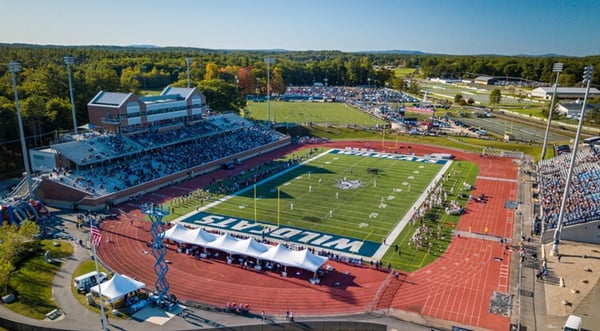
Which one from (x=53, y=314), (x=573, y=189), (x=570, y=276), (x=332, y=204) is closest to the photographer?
(x=53, y=314)

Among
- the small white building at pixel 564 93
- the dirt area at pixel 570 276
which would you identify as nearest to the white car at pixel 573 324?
the dirt area at pixel 570 276

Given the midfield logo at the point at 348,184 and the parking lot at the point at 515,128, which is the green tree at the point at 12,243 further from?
the parking lot at the point at 515,128

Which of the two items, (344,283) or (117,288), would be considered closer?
(117,288)

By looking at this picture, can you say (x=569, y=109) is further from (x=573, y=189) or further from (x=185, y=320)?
(x=185, y=320)

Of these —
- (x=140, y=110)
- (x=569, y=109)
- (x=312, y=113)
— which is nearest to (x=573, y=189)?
(x=140, y=110)

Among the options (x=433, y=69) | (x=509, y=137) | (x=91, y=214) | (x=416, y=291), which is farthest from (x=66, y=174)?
(x=433, y=69)

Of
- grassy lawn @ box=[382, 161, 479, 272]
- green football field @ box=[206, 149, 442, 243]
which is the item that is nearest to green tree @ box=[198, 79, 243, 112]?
green football field @ box=[206, 149, 442, 243]
